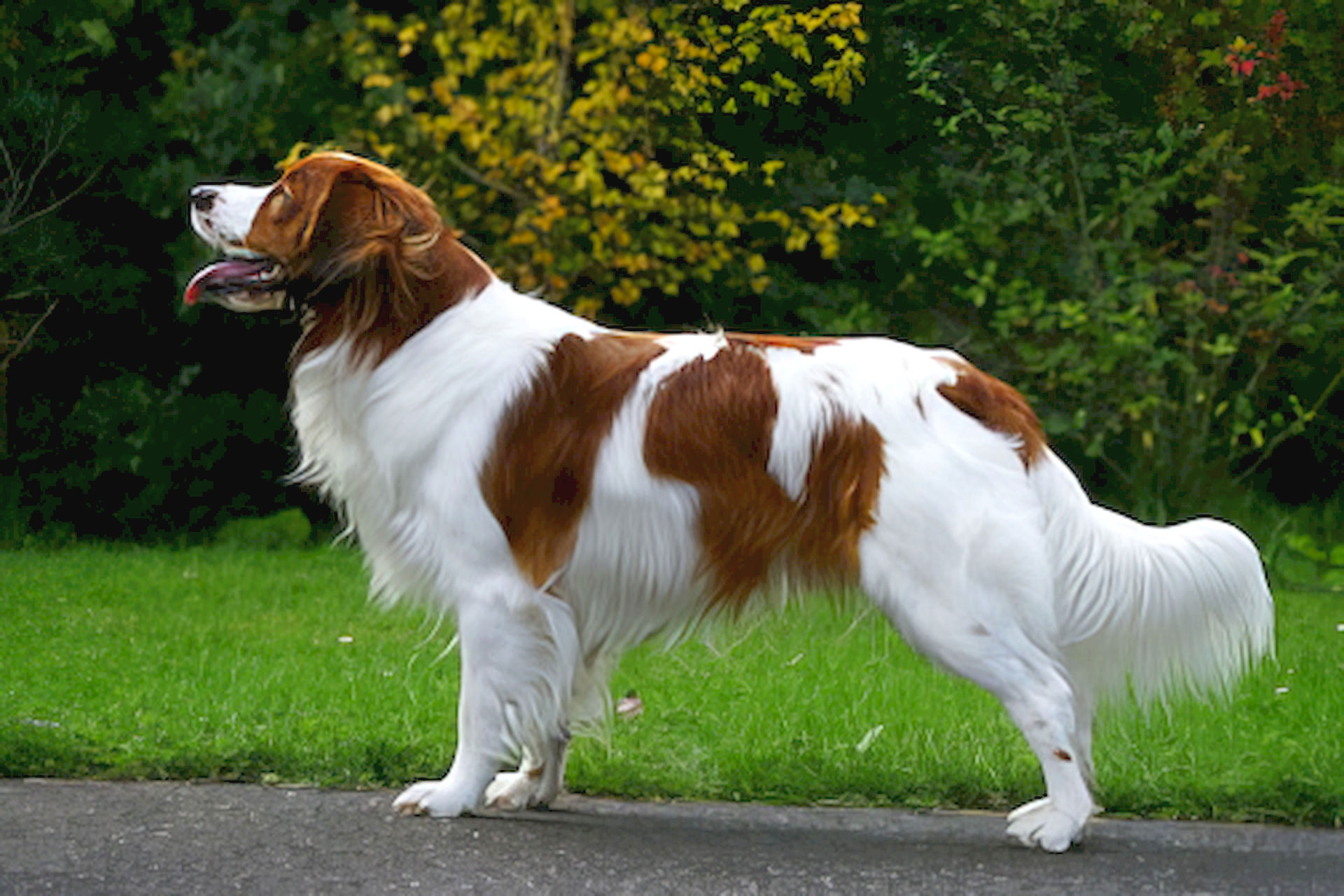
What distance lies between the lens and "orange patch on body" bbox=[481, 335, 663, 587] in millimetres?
3920

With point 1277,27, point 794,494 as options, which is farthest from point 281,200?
point 1277,27

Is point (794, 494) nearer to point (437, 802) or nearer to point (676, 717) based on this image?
point (437, 802)

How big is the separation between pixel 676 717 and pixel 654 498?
1.26m

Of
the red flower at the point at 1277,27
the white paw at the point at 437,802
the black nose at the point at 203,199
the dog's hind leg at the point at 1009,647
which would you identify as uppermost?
the red flower at the point at 1277,27

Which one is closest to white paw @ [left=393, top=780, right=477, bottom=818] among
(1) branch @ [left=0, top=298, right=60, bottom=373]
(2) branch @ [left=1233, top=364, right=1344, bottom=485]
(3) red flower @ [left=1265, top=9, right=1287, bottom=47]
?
(2) branch @ [left=1233, top=364, right=1344, bottom=485]

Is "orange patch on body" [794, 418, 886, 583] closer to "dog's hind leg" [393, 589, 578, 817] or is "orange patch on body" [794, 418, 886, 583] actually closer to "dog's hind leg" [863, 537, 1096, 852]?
"dog's hind leg" [863, 537, 1096, 852]

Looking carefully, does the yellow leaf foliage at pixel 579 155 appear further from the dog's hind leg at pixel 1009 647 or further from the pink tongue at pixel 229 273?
the dog's hind leg at pixel 1009 647

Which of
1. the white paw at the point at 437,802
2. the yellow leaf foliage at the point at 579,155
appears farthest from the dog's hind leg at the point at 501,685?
the yellow leaf foliage at the point at 579,155

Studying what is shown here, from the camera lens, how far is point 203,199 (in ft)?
13.2

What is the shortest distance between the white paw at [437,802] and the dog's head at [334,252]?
39.9 inches

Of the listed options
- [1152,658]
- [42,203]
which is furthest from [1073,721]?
[42,203]

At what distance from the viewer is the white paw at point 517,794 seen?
410 centimetres

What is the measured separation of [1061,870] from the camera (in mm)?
3592

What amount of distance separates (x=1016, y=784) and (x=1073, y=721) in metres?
0.48
